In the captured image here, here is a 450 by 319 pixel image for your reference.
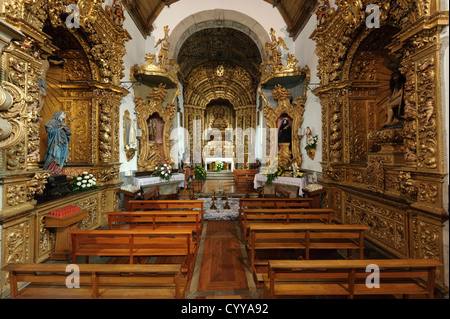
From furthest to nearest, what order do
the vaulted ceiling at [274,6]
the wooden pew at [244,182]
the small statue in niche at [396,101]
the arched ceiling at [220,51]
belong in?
the arched ceiling at [220,51], the wooden pew at [244,182], the vaulted ceiling at [274,6], the small statue in niche at [396,101]

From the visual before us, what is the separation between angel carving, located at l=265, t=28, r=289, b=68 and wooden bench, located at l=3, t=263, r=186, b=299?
28.3 feet

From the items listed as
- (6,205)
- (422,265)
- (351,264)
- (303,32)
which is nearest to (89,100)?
(6,205)

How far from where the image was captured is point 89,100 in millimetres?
6160

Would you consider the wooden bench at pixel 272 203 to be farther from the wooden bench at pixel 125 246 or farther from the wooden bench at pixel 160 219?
the wooden bench at pixel 125 246

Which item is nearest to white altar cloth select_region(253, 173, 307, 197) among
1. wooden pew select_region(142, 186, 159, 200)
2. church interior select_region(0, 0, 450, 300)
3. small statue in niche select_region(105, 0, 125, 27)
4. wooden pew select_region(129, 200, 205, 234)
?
church interior select_region(0, 0, 450, 300)

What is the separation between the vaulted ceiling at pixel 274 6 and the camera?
7995mm

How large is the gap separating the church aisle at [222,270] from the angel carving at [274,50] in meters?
7.09

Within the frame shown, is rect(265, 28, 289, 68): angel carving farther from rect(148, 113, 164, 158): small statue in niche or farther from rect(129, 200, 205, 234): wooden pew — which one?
rect(129, 200, 205, 234): wooden pew

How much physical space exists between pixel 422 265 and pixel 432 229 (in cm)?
130

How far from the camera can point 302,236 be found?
367 centimetres

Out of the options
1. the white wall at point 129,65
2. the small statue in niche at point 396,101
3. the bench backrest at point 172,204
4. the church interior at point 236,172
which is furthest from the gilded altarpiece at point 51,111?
the small statue in niche at point 396,101

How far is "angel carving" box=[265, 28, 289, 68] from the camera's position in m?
8.78

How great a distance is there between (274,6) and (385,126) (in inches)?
310

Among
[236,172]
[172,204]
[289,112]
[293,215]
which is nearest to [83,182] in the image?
[172,204]
